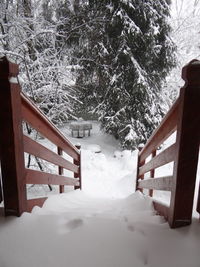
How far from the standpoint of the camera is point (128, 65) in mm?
5797

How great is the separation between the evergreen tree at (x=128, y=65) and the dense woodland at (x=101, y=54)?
0.02m

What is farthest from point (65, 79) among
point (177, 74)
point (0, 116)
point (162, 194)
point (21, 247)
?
point (177, 74)

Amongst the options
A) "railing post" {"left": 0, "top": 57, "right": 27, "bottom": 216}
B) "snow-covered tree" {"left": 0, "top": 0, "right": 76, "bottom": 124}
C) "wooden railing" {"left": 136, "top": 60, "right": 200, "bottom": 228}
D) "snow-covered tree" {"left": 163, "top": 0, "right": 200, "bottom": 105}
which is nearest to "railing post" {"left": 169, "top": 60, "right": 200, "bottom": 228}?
"wooden railing" {"left": 136, "top": 60, "right": 200, "bottom": 228}

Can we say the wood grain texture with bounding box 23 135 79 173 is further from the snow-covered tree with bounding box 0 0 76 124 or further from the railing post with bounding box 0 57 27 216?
the snow-covered tree with bounding box 0 0 76 124

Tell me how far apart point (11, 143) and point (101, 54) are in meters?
4.82

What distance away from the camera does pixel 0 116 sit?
108 centimetres

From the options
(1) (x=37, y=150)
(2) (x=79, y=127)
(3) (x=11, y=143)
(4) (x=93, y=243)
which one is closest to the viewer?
(4) (x=93, y=243)

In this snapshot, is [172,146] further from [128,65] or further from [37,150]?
→ [128,65]

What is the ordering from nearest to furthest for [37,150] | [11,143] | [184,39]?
[11,143] < [37,150] < [184,39]

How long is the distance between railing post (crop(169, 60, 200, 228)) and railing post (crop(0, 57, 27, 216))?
853 mm

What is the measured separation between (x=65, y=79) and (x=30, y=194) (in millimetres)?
2220

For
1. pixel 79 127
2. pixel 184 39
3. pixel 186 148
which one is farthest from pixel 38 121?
pixel 184 39

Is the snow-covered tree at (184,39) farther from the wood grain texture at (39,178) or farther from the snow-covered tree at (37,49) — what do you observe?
the wood grain texture at (39,178)

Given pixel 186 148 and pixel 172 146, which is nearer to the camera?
pixel 186 148
